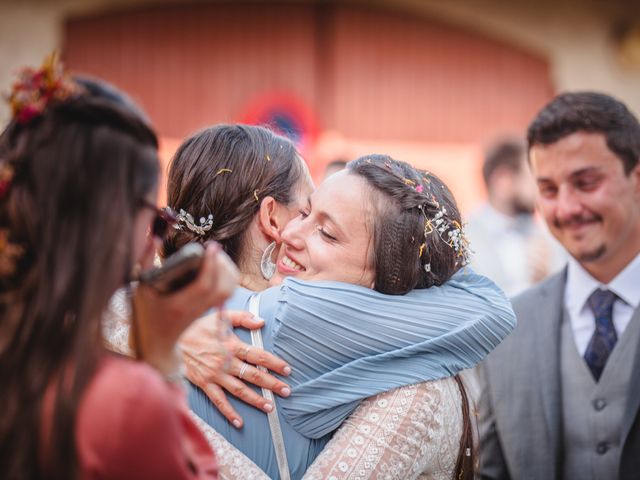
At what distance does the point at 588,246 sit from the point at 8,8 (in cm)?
561

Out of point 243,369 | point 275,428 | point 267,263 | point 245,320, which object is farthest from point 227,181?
point 275,428

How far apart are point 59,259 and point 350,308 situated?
2.36 feet

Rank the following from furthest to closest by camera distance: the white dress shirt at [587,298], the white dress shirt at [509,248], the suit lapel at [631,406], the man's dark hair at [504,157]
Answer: the man's dark hair at [504,157] → the white dress shirt at [509,248] → the white dress shirt at [587,298] → the suit lapel at [631,406]

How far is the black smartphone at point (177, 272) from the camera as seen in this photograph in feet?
4.14

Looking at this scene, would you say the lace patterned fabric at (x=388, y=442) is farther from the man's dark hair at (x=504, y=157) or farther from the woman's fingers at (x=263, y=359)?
the man's dark hair at (x=504, y=157)

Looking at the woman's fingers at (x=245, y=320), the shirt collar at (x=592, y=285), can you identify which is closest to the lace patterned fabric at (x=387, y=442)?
the woman's fingers at (x=245, y=320)

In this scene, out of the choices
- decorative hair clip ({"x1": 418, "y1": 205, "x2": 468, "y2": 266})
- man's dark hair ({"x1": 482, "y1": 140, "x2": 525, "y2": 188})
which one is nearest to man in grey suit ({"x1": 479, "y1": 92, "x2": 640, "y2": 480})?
decorative hair clip ({"x1": 418, "y1": 205, "x2": 468, "y2": 266})

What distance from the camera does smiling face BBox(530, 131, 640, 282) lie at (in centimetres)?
262

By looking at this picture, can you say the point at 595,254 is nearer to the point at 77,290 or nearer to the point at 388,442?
the point at 388,442

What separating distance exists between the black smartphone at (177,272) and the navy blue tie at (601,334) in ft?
5.56

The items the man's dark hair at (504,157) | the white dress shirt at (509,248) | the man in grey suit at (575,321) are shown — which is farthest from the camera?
the man's dark hair at (504,157)

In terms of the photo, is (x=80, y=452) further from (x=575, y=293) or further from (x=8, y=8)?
(x=8, y=8)

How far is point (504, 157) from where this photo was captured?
205 inches

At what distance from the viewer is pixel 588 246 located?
262 cm
